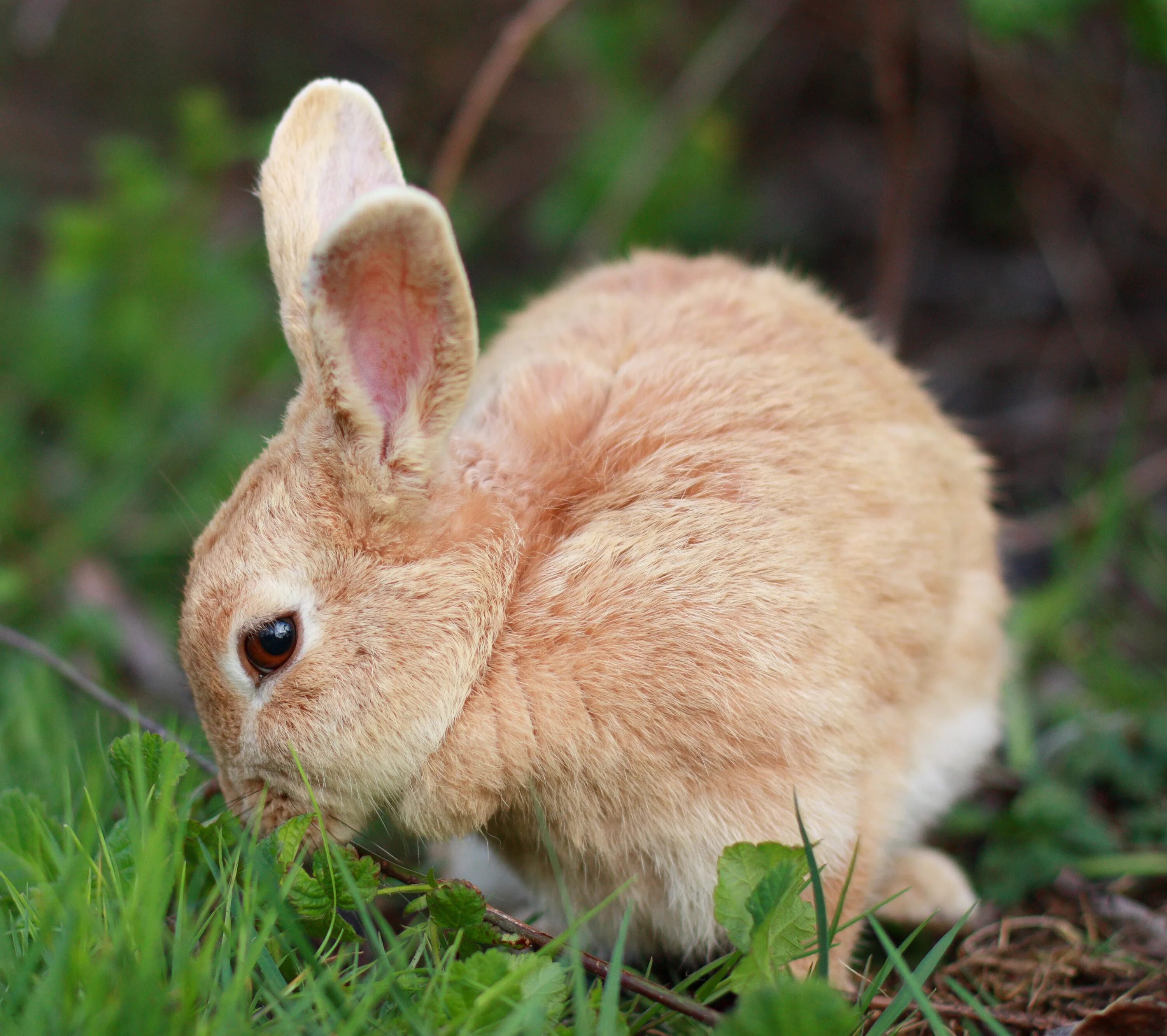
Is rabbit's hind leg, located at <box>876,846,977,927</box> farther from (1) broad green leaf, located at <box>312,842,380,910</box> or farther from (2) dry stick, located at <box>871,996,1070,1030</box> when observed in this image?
(1) broad green leaf, located at <box>312,842,380,910</box>

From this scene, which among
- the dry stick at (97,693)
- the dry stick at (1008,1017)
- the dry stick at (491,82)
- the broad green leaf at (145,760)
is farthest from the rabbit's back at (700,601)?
the dry stick at (491,82)

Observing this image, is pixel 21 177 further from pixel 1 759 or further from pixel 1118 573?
pixel 1118 573

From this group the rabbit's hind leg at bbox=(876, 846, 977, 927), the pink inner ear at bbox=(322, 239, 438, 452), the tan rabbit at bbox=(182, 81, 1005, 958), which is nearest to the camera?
the pink inner ear at bbox=(322, 239, 438, 452)

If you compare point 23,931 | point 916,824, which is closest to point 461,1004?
point 23,931

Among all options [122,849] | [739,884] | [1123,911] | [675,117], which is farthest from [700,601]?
[675,117]

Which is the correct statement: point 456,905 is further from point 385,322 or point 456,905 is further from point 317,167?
point 317,167

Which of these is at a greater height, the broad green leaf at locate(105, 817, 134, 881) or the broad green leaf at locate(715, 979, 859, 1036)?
the broad green leaf at locate(715, 979, 859, 1036)

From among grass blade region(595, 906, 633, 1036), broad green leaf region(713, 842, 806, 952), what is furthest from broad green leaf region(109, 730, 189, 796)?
broad green leaf region(713, 842, 806, 952)
